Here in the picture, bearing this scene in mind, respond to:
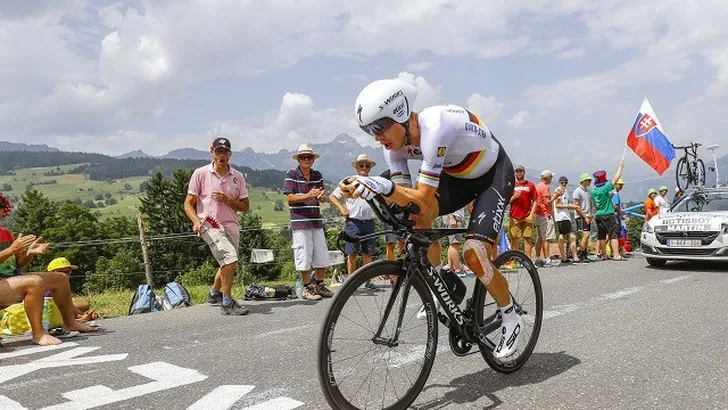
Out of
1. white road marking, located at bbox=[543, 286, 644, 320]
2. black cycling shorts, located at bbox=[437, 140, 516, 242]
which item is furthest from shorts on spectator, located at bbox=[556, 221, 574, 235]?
black cycling shorts, located at bbox=[437, 140, 516, 242]

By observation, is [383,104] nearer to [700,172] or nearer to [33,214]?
[700,172]

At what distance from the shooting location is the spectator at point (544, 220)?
40.9 feet

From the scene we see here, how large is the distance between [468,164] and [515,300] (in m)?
1.08

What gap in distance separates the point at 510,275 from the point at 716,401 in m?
1.44

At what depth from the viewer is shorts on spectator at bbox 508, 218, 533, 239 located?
37.7 ft

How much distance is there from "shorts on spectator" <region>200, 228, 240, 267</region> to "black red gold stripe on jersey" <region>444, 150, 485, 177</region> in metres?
4.06

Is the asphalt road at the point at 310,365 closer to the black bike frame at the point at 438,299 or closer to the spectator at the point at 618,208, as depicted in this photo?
the black bike frame at the point at 438,299

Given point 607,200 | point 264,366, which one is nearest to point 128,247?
point 607,200

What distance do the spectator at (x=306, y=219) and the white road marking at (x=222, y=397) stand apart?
418 centimetres

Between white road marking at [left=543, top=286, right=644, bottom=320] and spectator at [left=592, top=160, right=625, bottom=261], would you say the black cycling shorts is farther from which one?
spectator at [left=592, top=160, right=625, bottom=261]

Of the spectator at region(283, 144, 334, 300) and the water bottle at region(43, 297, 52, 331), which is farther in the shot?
the spectator at region(283, 144, 334, 300)

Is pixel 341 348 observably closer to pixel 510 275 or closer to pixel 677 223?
pixel 510 275

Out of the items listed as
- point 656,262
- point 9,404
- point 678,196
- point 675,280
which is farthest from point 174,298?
point 678,196

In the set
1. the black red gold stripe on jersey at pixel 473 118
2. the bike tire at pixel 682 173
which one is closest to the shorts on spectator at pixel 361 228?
the black red gold stripe on jersey at pixel 473 118
